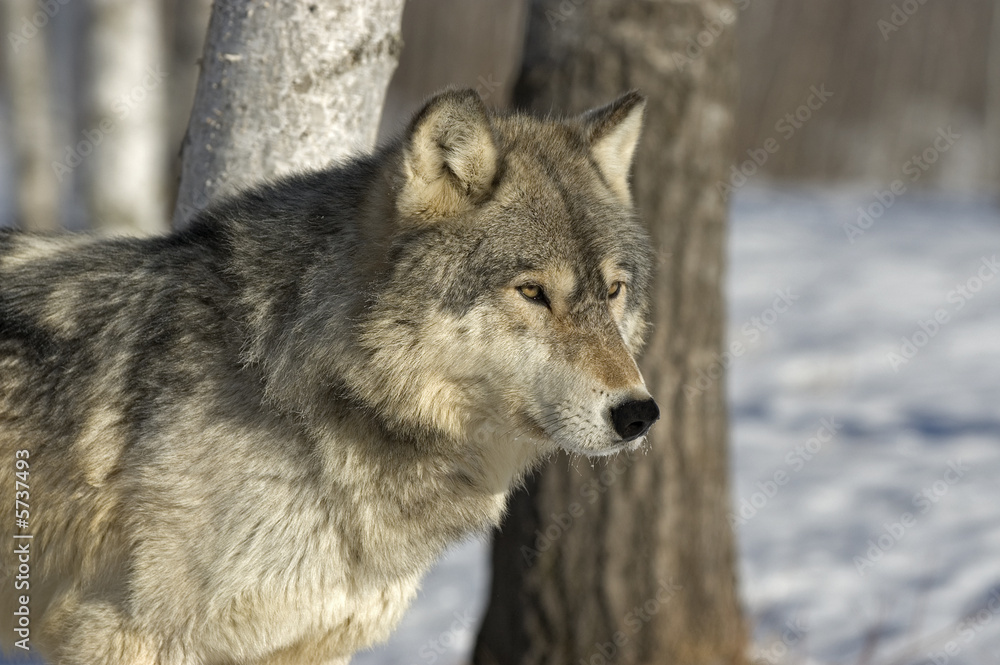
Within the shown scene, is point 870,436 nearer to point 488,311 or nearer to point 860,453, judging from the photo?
point 860,453

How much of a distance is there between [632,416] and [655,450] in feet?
8.43

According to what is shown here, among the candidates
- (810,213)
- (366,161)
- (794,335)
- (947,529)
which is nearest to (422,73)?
(810,213)

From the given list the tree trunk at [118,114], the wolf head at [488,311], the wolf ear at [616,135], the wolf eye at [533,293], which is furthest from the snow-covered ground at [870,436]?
the tree trunk at [118,114]

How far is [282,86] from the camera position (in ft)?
11.3

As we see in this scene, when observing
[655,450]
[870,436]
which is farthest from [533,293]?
[870,436]

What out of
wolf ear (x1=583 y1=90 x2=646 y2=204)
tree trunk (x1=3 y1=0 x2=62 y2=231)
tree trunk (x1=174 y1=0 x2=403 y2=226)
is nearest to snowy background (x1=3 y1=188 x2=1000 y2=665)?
wolf ear (x1=583 y1=90 x2=646 y2=204)

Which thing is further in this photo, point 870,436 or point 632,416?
point 870,436

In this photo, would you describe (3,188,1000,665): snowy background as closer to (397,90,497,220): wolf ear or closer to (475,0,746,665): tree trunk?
(475,0,746,665): tree trunk

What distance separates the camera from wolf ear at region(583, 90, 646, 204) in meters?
3.41

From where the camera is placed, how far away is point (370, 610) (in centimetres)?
307

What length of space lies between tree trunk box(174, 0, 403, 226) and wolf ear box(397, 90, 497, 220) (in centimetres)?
77

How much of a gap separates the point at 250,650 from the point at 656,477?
112 inches

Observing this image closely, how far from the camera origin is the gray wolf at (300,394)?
2787 mm

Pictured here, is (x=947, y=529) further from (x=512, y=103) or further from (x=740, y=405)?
(x=512, y=103)
